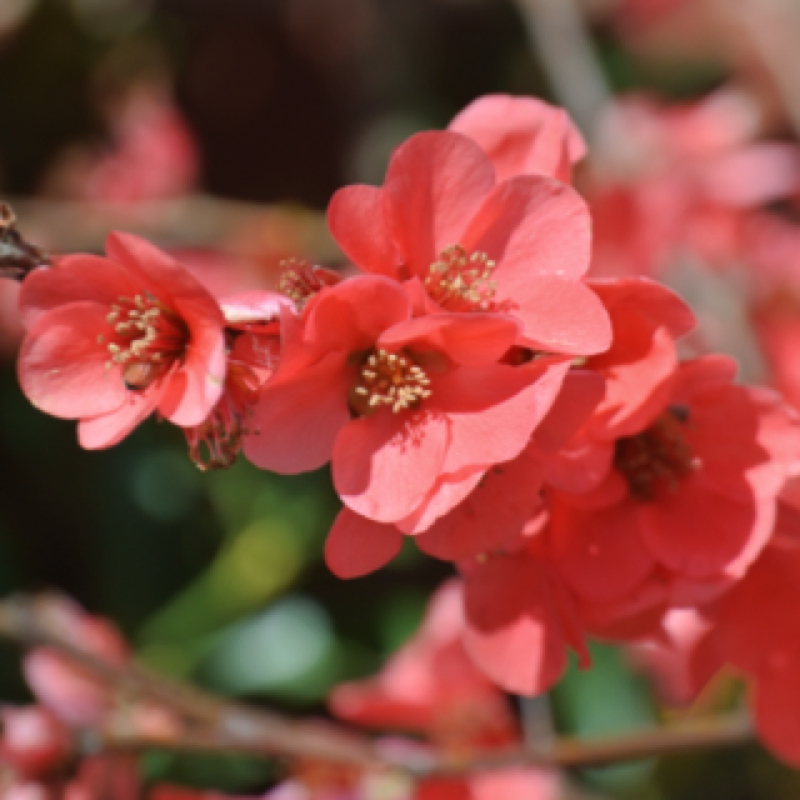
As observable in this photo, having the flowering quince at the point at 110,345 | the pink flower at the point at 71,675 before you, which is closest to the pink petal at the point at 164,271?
the flowering quince at the point at 110,345

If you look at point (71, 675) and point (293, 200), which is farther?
point (293, 200)

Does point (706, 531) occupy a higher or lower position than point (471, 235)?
lower

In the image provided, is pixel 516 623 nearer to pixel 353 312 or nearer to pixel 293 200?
pixel 353 312

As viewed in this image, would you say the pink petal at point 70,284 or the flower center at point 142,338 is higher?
the pink petal at point 70,284

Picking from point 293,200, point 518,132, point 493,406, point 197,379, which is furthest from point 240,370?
point 293,200

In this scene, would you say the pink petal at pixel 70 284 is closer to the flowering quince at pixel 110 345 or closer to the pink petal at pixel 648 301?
the flowering quince at pixel 110 345

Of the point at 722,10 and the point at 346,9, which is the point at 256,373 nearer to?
the point at 722,10

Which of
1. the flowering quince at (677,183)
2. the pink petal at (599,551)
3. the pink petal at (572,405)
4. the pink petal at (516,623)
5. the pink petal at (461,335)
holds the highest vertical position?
the pink petal at (461,335)
